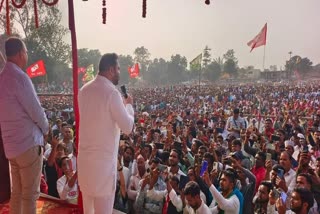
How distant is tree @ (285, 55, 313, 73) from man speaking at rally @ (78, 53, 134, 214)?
57638 millimetres

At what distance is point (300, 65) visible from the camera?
57344mm

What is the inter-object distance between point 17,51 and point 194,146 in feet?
13.9

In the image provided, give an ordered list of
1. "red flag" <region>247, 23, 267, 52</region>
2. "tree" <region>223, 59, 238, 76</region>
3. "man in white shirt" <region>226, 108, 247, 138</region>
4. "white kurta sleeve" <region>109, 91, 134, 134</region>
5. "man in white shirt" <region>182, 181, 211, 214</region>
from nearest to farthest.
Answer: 1. "white kurta sleeve" <region>109, 91, 134, 134</region>
2. "man in white shirt" <region>182, 181, 211, 214</region>
3. "man in white shirt" <region>226, 108, 247, 138</region>
4. "red flag" <region>247, 23, 267, 52</region>
5. "tree" <region>223, 59, 238, 76</region>

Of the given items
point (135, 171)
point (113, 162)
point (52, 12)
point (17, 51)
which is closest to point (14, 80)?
point (17, 51)

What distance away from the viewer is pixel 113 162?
7.34 feet

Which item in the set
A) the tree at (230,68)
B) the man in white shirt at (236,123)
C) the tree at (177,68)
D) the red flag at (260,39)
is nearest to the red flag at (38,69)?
the man in white shirt at (236,123)

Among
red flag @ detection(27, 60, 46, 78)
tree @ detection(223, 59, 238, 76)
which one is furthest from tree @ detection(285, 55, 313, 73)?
red flag @ detection(27, 60, 46, 78)

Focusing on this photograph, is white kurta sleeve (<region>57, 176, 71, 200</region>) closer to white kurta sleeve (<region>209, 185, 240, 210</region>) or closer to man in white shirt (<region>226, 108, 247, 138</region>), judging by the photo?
white kurta sleeve (<region>209, 185, 240, 210</region>)

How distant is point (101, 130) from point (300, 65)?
60.0 metres

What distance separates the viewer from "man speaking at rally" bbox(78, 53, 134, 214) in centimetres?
217

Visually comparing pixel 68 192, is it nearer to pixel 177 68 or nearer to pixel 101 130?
pixel 101 130

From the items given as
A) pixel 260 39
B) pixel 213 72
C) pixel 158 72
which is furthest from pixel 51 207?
pixel 158 72

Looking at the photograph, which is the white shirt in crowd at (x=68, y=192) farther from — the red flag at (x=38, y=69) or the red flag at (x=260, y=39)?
the red flag at (x=260, y=39)

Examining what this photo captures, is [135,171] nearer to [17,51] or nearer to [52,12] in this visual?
[17,51]
